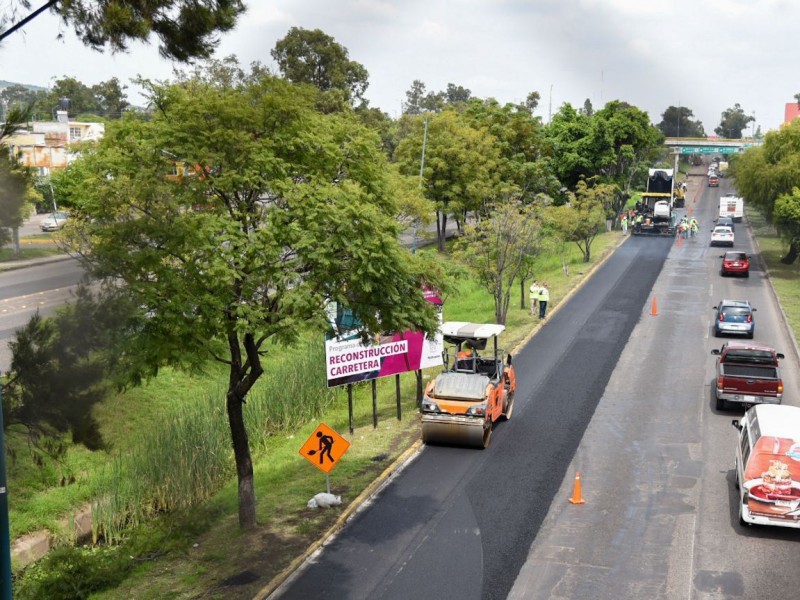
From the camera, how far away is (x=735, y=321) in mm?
35031

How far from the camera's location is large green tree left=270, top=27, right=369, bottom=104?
8225cm

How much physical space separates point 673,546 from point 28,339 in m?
12.1

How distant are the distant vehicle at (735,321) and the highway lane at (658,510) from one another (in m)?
2.46

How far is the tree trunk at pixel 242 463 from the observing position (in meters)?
16.9

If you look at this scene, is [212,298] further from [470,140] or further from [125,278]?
[470,140]

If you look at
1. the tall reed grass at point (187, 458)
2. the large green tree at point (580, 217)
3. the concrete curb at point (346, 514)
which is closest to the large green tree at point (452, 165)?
the large green tree at point (580, 217)

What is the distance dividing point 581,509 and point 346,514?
493cm

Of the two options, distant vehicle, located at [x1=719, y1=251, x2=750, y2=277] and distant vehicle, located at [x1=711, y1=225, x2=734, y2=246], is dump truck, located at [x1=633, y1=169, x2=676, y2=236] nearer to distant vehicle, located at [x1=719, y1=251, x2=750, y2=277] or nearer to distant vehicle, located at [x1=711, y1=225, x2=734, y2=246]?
distant vehicle, located at [x1=711, y1=225, x2=734, y2=246]

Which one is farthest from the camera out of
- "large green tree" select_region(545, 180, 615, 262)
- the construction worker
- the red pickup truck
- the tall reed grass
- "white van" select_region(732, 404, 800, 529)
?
"large green tree" select_region(545, 180, 615, 262)

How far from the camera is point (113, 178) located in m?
15.0

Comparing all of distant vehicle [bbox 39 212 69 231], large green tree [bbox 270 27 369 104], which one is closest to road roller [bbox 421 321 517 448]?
distant vehicle [bbox 39 212 69 231]

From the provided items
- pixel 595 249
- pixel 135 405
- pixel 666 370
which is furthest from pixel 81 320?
pixel 595 249

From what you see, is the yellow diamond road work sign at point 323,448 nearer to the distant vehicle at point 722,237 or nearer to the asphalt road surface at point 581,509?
the asphalt road surface at point 581,509

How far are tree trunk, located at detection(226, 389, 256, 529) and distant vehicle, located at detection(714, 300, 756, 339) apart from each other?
78.5ft
